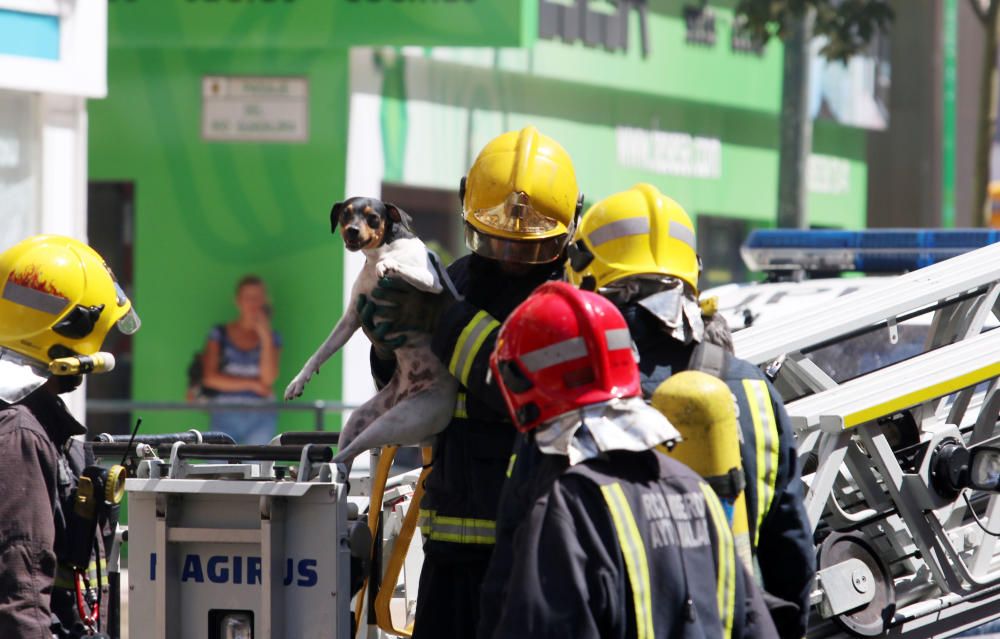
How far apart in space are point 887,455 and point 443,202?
10740mm

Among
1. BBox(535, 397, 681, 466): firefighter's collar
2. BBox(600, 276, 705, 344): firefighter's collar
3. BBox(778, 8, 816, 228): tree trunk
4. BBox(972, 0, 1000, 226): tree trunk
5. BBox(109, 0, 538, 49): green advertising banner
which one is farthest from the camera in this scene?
BBox(778, 8, 816, 228): tree trunk

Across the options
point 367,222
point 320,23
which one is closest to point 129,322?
point 367,222

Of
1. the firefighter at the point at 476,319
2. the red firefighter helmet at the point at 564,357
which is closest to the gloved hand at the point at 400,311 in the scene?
the firefighter at the point at 476,319

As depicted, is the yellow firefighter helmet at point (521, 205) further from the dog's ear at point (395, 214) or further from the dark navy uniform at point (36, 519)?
the dark navy uniform at point (36, 519)

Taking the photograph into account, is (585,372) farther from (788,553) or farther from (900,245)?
(900,245)

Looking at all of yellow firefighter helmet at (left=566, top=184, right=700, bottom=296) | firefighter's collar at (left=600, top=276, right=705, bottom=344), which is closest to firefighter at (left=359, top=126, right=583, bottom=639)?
yellow firefighter helmet at (left=566, top=184, right=700, bottom=296)

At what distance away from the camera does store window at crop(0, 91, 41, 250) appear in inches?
375

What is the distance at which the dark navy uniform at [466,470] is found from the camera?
4.00 m

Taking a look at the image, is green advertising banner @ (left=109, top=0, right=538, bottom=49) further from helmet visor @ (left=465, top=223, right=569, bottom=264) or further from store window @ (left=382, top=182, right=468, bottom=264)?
helmet visor @ (left=465, top=223, right=569, bottom=264)

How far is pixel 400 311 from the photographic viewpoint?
13.6 ft

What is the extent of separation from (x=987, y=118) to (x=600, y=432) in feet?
32.7

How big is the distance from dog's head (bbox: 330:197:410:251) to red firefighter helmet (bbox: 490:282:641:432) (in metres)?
1.09

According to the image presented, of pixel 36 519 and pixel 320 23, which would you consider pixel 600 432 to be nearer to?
pixel 36 519

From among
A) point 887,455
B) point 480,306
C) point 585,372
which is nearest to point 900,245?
point 887,455
